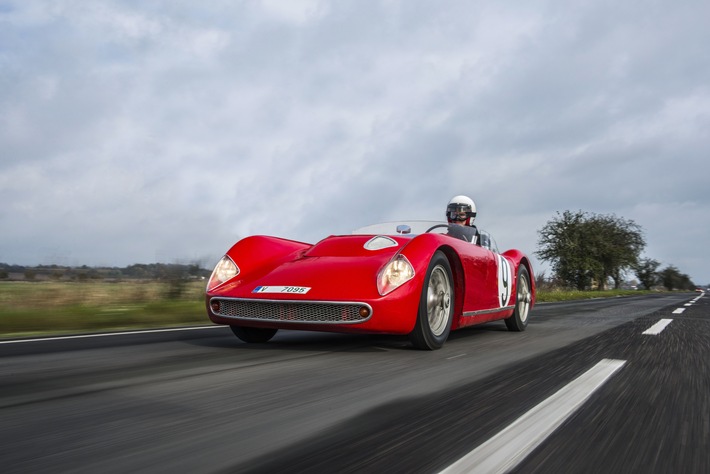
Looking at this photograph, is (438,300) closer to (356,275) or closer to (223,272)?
(356,275)

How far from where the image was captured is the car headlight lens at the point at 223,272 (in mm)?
4876

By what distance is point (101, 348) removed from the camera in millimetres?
4484

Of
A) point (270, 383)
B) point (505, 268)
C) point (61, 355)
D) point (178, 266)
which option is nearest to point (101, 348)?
point (61, 355)

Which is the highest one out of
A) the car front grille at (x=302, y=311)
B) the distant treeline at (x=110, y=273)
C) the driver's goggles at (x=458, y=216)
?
the driver's goggles at (x=458, y=216)

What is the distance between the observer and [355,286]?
170 inches

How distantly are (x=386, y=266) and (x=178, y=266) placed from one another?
25.0ft

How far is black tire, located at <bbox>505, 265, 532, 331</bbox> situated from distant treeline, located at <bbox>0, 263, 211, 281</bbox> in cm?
582

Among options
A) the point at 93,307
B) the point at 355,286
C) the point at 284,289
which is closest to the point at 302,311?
the point at 284,289

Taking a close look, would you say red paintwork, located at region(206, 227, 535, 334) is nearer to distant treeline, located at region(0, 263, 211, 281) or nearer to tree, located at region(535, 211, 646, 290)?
distant treeline, located at region(0, 263, 211, 281)

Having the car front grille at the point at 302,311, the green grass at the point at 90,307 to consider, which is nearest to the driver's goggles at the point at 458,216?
the green grass at the point at 90,307

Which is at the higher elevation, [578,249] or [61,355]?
[578,249]

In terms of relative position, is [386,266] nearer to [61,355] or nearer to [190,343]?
[190,343]

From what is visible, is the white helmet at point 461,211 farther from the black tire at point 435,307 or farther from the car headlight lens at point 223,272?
the car headlight lens at point 223,272

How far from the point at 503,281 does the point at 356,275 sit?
2.66m
